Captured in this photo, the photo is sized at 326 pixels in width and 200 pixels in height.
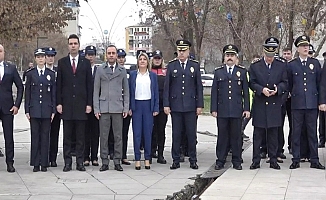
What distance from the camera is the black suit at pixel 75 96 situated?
35.7 ft

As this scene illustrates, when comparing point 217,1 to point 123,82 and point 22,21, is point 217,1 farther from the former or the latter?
point 123,82

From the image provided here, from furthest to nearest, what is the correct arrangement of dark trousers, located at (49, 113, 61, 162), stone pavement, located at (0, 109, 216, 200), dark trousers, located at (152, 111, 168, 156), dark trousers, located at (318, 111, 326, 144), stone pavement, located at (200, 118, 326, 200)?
dark trousers, located at (318, 111, 326, 144), dark trousers, located at (152, 111, 168, 156), dark trousers, located at (49, 113, 61, 162), stone pavement, located at (0, 109, 216, 200), stone pavement, located at (200, 118, 326, 200)

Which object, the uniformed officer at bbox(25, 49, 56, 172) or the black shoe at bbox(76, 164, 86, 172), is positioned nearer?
the uniformed officer at bbox(25, 49, 56, 172)

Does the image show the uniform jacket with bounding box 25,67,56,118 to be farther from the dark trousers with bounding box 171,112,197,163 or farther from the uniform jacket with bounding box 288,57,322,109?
the uniform jacket with bounding box 288,57,322,109

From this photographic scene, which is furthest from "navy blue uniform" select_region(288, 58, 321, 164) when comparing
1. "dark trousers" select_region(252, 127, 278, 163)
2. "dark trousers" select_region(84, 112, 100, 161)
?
"dark trousers" select_region(84, 112, 100, 161)

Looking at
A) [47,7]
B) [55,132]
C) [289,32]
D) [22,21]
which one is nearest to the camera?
[55,132]

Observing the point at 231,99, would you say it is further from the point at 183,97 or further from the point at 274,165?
the point at 274,165

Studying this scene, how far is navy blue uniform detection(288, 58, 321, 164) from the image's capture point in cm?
Answer: 1100

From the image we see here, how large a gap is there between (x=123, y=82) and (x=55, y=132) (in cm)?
165

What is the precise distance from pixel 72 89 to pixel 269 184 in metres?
3.69

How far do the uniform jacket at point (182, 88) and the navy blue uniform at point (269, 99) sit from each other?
95 cm

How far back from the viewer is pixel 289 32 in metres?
26.3

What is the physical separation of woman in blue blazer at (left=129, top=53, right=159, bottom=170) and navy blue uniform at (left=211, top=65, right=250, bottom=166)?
41.3 inches

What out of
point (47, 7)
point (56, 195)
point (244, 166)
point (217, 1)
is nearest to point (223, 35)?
point (217, 1)
